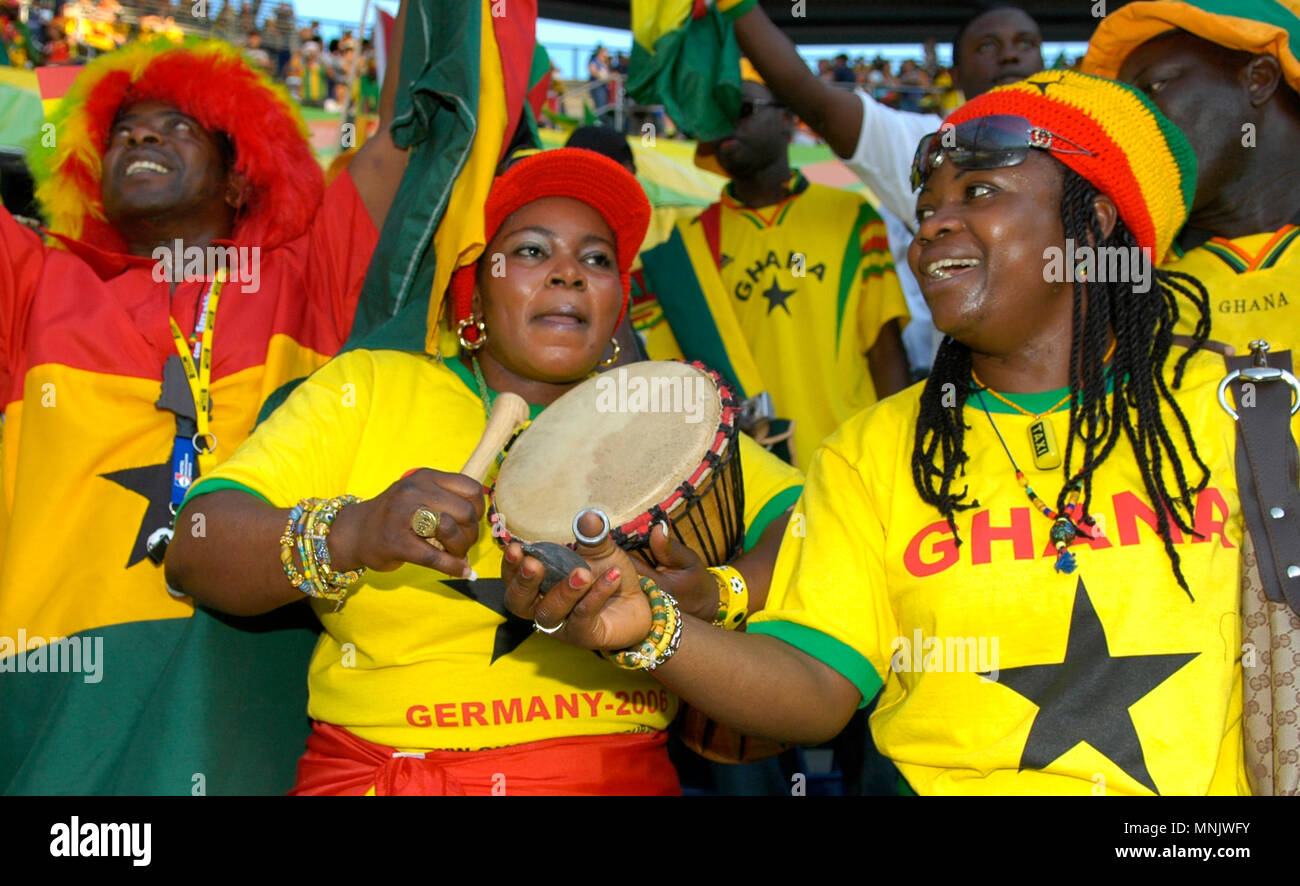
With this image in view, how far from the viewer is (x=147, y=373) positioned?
9.80 feet

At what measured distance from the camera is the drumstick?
2111mm

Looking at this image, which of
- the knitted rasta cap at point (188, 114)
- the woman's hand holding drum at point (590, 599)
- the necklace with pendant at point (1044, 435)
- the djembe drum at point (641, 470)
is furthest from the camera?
the knitted rasta cap at point (188, 114)

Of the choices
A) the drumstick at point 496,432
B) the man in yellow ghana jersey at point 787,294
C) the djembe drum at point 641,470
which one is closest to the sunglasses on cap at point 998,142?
the djembe drum at point 641,470

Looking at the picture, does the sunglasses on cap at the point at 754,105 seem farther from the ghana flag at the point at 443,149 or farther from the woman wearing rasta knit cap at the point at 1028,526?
the woman wearing rasta knit cap at the point at 1028,526

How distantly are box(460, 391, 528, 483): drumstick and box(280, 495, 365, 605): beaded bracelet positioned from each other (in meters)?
0.25

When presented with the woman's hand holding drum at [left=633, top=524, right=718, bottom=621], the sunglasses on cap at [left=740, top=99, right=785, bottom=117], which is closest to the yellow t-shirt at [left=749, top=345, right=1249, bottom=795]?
the woman's hand holding drum at [left=633, top=524, right=718, bottom=621]

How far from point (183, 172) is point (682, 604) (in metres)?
2.02

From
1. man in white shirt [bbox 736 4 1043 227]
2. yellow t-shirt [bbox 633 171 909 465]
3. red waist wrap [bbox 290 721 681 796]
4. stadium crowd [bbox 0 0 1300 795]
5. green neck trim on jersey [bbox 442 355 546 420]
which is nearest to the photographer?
stadium crowd [bbox 0 0 1300 795]

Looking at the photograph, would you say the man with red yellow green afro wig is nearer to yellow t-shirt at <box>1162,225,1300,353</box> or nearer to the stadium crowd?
the stadium crowd

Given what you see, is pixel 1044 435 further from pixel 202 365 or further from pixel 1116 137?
pixel 202 365

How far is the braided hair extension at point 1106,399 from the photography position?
1979 mm

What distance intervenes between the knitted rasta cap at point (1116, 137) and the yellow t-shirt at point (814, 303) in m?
1.94

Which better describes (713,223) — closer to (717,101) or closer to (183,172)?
(717,101)
